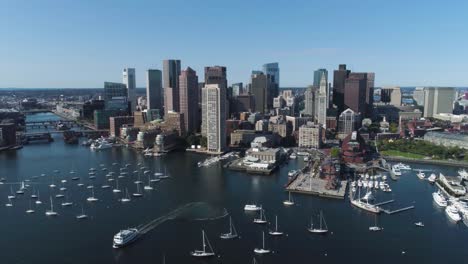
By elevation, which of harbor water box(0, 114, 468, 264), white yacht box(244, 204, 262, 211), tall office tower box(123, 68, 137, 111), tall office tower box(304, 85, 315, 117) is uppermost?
tall office tower box(123, 68, 137, 111)

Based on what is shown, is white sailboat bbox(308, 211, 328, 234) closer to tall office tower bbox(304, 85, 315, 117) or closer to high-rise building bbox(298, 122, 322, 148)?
high-rise building bbox(298, 122, 322, 148)

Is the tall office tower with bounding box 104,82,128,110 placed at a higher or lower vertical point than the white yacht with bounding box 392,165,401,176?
higher

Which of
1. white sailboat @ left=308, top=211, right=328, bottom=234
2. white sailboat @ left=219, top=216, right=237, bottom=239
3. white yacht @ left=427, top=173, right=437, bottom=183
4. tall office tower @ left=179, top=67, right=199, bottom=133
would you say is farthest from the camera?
tall office tower @ left=179, top=67, right=199, bottom=133

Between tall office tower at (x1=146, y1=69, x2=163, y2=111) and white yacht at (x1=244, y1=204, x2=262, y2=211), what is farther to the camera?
tall office tower at (x1=146, y1=69, x2=163, y2=111)

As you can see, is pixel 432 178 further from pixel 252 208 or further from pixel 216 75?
pixel 216 75

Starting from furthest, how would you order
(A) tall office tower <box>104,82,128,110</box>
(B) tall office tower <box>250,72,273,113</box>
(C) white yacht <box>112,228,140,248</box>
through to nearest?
(B) tall office tower <box>250,72,273,113</box>
(A) tall office tower <box>104,82,128,110</box>
(C) white yacht <box>112,228,140,248</box>

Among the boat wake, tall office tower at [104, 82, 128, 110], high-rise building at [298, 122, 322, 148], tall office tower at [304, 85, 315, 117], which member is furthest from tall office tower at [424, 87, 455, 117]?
the boat wake

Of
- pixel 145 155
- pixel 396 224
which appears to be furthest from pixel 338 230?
pixel 145 155
